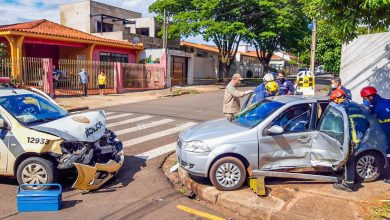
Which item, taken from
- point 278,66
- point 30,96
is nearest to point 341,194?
point 30,96

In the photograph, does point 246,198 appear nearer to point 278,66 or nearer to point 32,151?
point 32,151

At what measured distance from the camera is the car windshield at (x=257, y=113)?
19.2ft

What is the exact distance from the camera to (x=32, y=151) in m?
5.41

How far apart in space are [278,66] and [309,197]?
71657 mm

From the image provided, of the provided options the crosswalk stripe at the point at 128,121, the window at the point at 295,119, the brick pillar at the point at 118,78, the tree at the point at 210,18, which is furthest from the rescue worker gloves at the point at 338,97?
the tree at the point at 210,18

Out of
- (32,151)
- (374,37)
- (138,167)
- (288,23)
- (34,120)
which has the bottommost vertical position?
(138,167)

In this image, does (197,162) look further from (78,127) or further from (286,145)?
(78,127)

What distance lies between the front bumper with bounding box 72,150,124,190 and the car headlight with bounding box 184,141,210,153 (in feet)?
4.33

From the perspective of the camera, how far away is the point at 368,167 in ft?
19.1

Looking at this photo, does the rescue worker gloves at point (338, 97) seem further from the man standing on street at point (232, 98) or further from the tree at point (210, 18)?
the tree at point (210, 18)

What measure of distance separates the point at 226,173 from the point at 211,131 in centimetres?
74

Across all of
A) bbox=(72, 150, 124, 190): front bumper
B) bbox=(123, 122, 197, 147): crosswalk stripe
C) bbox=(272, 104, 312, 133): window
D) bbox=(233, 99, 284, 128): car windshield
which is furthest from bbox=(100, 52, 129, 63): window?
bbox=(272, 104, 312, 133): window

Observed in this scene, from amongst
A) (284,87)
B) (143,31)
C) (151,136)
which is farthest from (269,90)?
(143,31)

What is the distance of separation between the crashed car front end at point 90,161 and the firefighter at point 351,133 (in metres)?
3.70
